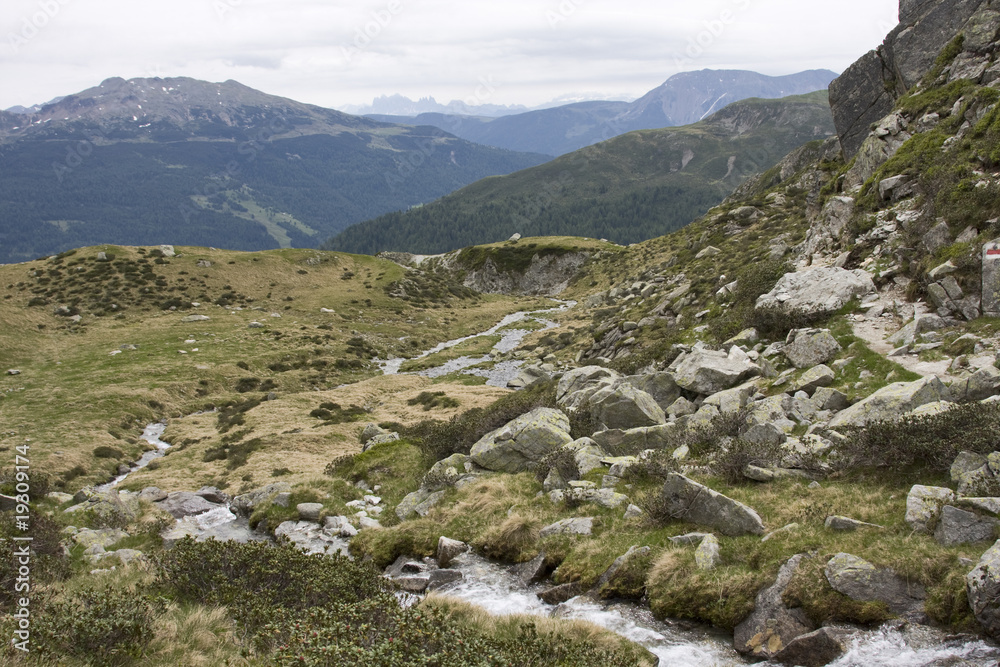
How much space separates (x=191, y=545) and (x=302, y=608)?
4745mm

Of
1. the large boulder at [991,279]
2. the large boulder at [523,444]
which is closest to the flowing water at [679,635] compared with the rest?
the large boulder at [523,444]

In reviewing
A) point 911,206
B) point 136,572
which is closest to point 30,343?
point 136,572

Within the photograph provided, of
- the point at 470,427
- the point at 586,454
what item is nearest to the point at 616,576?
the point at 586,454

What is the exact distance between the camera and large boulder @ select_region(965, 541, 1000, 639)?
9.51m

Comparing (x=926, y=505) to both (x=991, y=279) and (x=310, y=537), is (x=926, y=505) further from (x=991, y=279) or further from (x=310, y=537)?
(x=310, y=537)

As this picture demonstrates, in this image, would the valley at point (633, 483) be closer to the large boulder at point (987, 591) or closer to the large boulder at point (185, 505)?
the large boulder at point (987, 591)

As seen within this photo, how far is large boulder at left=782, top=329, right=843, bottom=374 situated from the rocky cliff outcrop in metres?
34.4

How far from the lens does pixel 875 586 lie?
1095 centimetres

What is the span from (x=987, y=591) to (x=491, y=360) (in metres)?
59.7

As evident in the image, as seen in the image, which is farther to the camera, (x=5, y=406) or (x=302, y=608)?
(x=5, y=406)

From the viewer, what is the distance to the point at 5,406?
41.8 meters

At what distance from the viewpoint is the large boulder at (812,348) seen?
21625mm

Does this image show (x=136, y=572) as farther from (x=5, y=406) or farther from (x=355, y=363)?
(x=355, y=363)

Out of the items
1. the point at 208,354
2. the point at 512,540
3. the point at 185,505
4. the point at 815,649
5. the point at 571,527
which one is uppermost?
the point at 815,649
